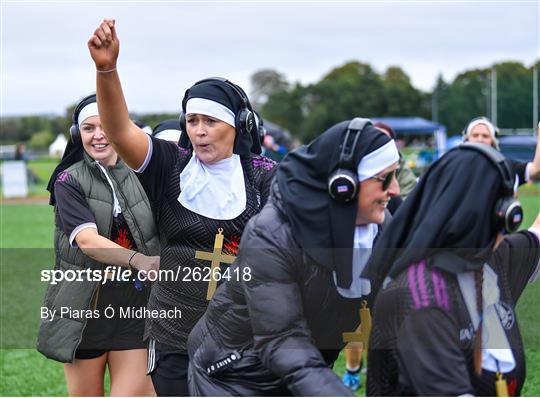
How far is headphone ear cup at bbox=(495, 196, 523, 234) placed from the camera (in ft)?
7.49

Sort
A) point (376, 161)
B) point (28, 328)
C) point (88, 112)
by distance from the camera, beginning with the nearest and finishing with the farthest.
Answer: point (376, 161), point (88, 112), point (28, 328)

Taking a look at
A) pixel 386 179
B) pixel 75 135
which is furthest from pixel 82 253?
pixel 386 179

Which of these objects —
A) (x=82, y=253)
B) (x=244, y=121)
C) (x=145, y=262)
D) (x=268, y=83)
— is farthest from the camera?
(x=268, y=83)

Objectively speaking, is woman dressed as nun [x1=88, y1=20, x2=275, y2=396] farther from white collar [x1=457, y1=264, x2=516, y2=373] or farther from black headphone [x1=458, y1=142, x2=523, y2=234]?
black headphone [x1=458, y1=142, x2=523, y2=234]

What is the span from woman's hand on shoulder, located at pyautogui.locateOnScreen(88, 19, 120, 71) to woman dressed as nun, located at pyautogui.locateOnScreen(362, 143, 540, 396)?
4.18 feet

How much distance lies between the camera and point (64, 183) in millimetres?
4320

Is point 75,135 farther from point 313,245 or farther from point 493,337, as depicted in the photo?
point 493,337

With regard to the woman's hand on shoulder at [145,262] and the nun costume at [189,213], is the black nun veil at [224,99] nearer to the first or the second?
the nun costume at [189,213]

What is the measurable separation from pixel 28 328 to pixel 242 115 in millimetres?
5813

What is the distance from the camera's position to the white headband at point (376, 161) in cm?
254

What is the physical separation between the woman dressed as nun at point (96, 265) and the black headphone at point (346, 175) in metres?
1.88

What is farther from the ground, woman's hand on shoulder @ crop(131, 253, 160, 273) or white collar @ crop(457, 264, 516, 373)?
white collar @ crop(457, 264, 516, 373)

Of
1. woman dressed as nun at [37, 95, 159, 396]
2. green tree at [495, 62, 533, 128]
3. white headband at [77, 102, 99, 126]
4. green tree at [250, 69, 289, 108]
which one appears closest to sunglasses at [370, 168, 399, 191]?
woman dressed as nun at [37, 95, 159, 396]

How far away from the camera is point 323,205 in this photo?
2.50 metres
